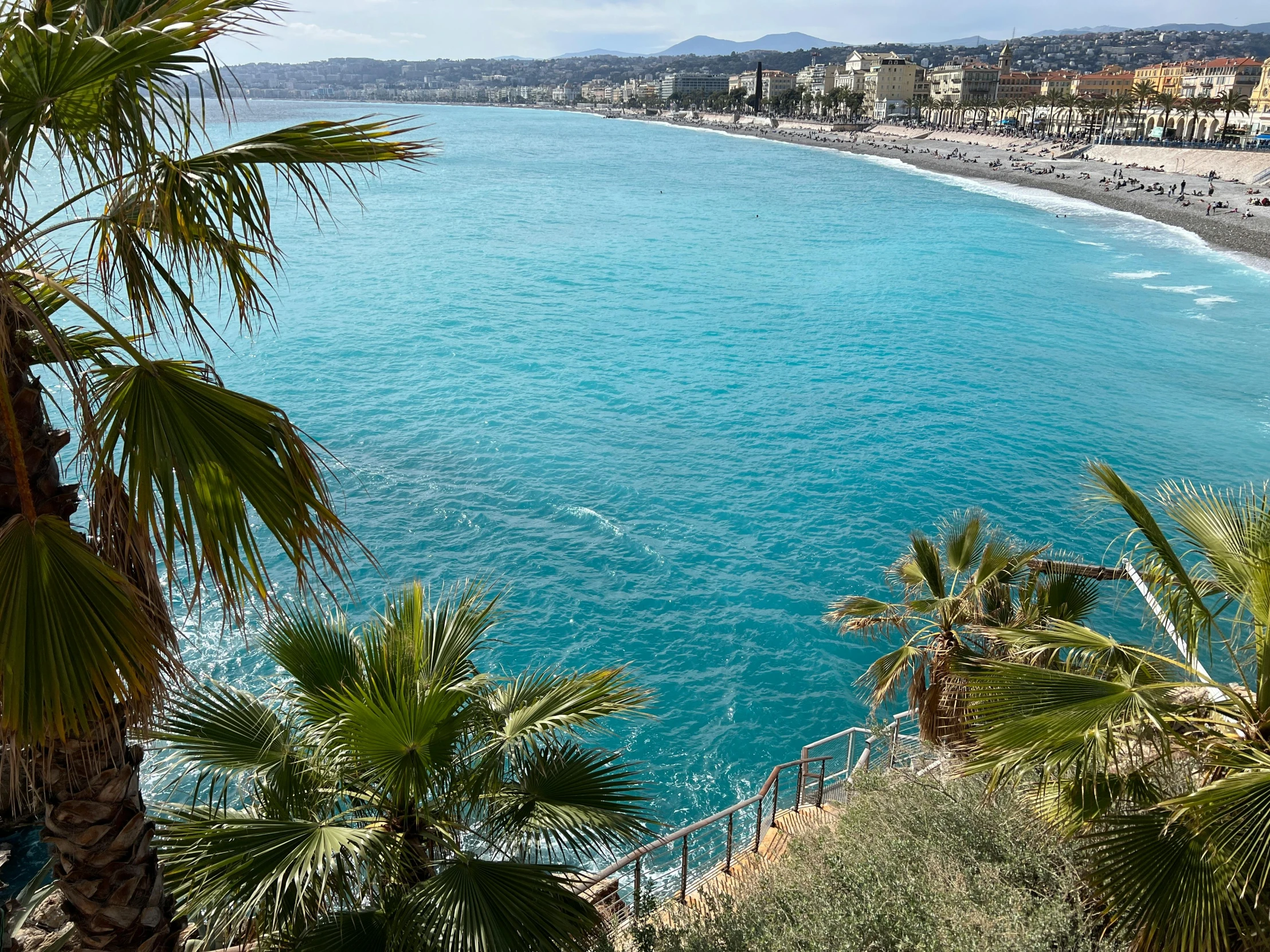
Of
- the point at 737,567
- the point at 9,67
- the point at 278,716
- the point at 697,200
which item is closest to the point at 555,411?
the point at 737,567

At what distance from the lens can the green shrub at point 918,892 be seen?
210 inches

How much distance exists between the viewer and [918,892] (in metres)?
5.79

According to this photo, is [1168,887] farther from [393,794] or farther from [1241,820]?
[393,794]

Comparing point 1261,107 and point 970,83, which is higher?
point 970,83

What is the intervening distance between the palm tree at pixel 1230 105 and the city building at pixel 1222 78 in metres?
17.2

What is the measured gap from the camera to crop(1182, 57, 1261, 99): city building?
126m

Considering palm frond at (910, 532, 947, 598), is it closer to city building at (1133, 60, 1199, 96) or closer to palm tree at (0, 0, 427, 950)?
palm tree at (0, 0, 427, 950)

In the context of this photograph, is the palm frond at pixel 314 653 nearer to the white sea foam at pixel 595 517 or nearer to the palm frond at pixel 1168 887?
the palm frond at pixel 1168 887

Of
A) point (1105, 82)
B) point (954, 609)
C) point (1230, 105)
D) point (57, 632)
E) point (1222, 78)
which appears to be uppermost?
point (1105, 82)

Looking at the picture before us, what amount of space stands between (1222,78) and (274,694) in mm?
161304

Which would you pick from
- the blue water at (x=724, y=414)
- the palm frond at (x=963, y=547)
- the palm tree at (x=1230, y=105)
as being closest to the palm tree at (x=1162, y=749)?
the palm frond at (x=963, y=547)

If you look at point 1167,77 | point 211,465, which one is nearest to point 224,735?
point 211,465

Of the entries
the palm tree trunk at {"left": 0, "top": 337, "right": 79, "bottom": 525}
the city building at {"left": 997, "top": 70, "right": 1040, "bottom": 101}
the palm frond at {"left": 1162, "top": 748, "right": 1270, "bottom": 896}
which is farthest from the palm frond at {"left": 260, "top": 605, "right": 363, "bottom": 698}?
the city building at {"left": 997, "top": 70, "right": 1040, "bottom": 101}

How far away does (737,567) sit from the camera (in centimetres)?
2012
